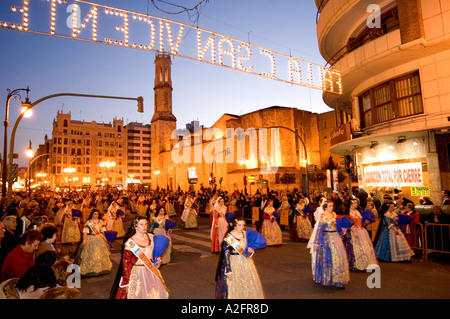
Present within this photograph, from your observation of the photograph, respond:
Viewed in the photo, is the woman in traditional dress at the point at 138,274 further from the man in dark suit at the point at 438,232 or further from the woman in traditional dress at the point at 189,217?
the woman in traditional dress at the point at 189,217

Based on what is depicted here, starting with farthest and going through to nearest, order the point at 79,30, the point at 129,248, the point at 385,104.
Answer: the point at 385,104 → the point at 79,30 → the point at 129,248

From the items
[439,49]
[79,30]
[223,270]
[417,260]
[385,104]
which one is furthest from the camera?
[385,104]

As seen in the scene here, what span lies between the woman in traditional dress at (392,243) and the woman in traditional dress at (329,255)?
2967 mm

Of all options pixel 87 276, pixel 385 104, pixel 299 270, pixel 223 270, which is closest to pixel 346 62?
pixel 385 104

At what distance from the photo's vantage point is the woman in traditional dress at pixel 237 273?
4.62m

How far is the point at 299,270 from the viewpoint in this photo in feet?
25.5

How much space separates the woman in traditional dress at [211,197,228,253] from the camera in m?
10.2

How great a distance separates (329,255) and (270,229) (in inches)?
190

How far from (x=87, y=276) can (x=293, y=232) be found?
26.4 ft

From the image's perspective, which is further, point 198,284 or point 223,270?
point 198,284

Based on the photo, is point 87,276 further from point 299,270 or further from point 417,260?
point 417,260

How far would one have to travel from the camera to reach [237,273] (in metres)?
4.68

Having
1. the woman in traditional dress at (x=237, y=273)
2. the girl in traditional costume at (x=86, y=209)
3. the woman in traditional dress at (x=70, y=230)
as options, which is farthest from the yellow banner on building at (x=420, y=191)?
the girl in traditional costume at (x=86, y=209)

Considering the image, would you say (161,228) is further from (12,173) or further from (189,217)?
(12,173)
